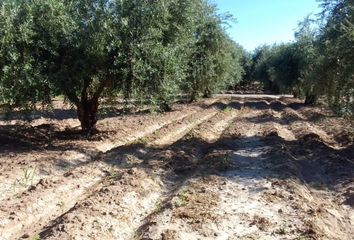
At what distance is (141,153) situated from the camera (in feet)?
51.1

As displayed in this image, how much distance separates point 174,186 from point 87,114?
8.40m

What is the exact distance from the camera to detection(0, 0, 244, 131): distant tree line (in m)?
15.5

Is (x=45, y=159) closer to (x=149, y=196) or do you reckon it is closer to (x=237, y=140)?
(x=149, y=196)

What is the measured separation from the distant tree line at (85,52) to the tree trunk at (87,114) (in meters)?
0.04

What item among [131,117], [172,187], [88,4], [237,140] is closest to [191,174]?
[172,187]

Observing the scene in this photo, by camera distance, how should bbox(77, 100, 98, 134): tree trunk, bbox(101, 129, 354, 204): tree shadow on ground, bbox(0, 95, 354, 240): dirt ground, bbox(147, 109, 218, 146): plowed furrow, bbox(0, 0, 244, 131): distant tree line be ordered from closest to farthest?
bbox(0, 95, 354, 240): dirt ground < bbox(101, 129, 354, 204): tree shadow on ground < bbox(0, 0, 244, 131): distant tree line < bbox(147, 109, 218, 146): plowed furrow < bbox(77, 100, 98, 134): tree trunk

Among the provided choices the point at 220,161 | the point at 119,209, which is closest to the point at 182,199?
the point at 119,209

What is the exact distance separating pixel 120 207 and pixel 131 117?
17396mm

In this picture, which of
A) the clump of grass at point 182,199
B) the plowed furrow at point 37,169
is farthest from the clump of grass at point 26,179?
the clump of grass at point 182,199

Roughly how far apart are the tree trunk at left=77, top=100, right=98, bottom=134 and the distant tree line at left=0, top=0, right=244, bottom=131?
0.13 feet

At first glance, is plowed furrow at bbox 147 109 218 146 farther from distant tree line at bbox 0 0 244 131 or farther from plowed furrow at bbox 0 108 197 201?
plowed furrow at bbox 0 108 197 201

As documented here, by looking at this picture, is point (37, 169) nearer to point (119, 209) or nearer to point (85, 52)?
point (119, 209)

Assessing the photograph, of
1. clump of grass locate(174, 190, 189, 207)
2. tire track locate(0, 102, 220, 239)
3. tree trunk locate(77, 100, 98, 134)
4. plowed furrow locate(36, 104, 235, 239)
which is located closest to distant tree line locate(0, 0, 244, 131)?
tree trunk locate(77, 100, 98, 134)

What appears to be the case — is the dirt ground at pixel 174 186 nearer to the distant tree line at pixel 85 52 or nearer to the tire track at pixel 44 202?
the tire track at pixel 44 202
